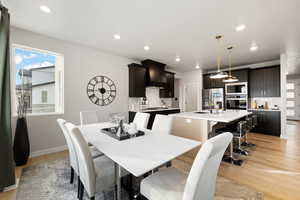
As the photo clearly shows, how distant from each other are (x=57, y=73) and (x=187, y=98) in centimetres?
550

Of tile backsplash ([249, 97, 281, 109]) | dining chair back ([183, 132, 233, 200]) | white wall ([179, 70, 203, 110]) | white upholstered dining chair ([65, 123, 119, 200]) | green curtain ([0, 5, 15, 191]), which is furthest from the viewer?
white wall ([179, 70, 203, 110])

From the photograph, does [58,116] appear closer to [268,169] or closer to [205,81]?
[268,169]

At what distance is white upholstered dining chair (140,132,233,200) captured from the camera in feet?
2.63

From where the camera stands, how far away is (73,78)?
330 cm

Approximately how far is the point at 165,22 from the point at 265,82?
4451 mm

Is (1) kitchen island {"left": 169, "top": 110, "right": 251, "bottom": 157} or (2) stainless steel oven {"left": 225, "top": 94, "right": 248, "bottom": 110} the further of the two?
(2) stainless steel oven {"left": 225, "top": 94, "right": 248, "bottom": 110}

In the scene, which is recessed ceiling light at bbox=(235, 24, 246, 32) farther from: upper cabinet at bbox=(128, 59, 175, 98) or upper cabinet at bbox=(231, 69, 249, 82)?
upper cabinet at bbox=(231, 69, 249, 82)

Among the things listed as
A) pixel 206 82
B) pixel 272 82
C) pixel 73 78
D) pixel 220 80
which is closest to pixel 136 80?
pixel 73 78

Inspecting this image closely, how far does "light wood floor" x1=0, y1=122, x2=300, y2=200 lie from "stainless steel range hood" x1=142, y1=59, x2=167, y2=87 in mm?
3207

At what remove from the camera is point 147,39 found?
305 cm

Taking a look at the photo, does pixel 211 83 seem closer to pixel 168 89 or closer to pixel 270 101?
→ pixel 168 89

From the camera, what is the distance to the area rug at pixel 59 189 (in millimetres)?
1627

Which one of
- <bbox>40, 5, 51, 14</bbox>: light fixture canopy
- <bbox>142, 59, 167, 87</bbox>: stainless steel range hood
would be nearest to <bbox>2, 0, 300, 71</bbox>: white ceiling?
<bbox>40, 5, 51, 14</bbox>: light fixture canopy

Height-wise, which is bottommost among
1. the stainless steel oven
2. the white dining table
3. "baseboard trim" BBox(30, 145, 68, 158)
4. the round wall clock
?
"baseboard trim" BBox(30, 145, 68, 158)
